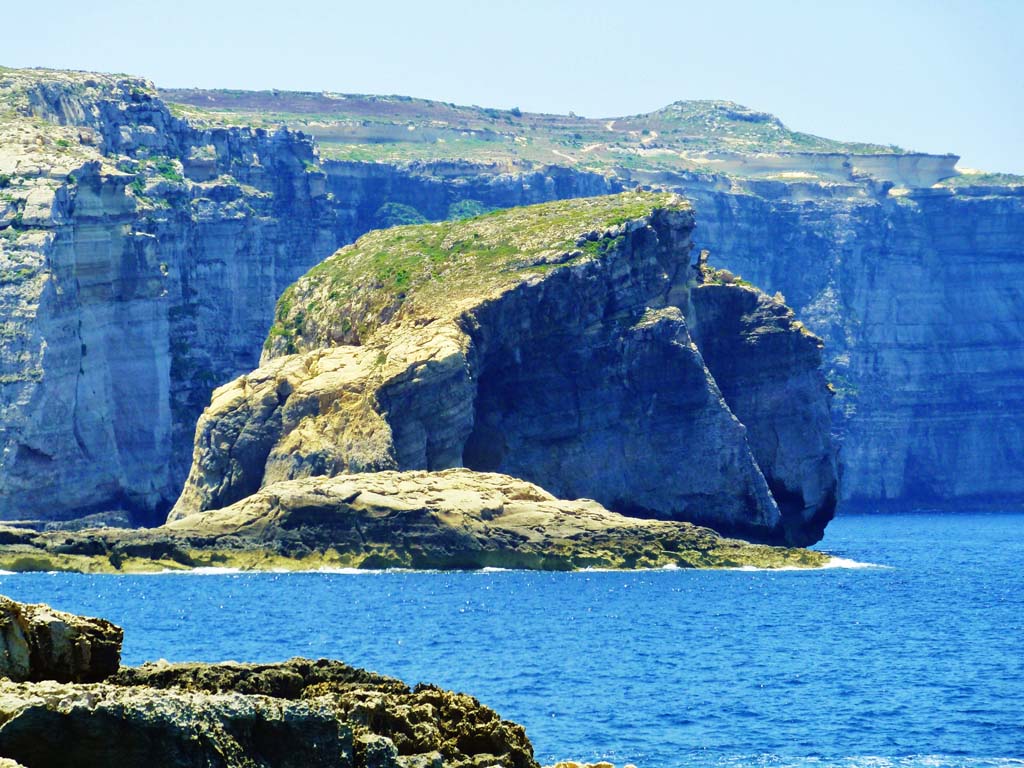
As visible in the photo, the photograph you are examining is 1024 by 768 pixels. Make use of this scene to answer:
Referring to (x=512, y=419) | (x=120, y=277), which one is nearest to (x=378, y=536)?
(x=512, y=419)

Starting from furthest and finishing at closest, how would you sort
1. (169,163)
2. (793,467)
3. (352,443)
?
1. (169,163)
2. (793,467)
3. (352,443)

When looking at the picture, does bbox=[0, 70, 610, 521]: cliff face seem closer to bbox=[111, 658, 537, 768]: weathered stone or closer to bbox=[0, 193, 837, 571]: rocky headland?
bbox=[0, 193, 837, 571]: rocky headland

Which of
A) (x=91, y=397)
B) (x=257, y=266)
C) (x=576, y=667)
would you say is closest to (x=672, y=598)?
(x=576, y=667)

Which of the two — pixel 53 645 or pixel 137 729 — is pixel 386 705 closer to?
pixel 53 645

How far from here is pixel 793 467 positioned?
119m

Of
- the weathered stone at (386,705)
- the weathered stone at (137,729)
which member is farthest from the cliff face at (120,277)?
the weathered stone at (137,729)

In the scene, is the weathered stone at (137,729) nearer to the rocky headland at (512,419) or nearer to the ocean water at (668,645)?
the ocean water at (668,645)

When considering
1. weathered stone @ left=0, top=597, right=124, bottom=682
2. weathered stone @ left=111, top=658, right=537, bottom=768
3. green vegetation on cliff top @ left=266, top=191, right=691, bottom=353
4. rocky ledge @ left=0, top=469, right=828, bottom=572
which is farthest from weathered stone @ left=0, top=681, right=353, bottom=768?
green vegetation on cliff top @ left=266, top=191, right=691, bottom=353

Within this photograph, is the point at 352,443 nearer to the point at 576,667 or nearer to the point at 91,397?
the point at 91,397

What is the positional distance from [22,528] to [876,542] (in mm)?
54054

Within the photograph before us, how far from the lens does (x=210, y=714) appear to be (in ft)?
76.1

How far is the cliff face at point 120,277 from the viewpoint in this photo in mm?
119438

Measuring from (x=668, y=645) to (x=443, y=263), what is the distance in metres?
51.9

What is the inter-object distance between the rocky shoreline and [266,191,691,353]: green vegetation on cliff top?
8012 centimetres
